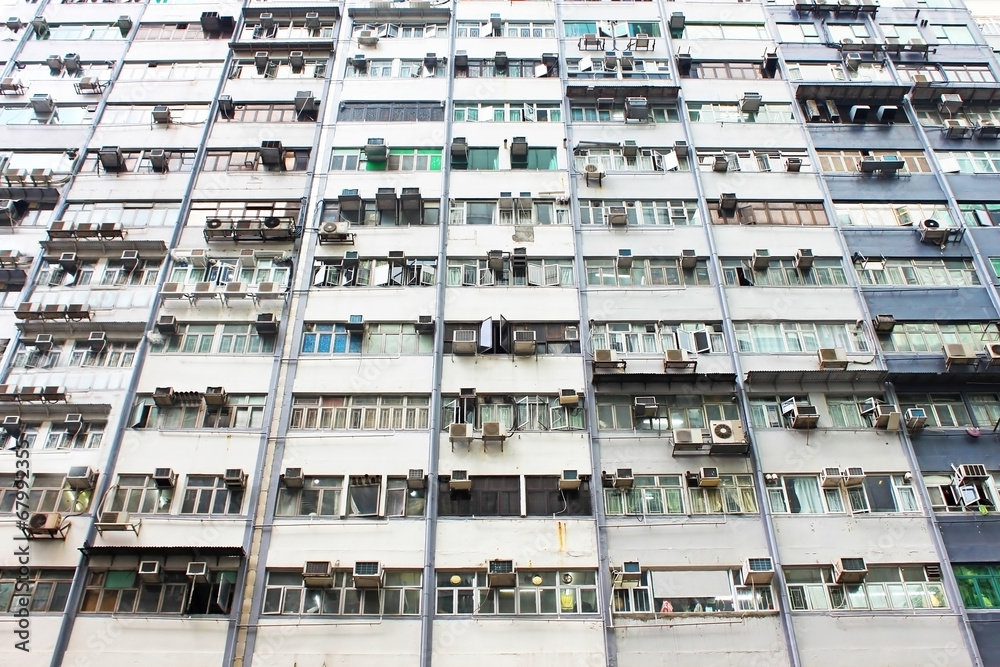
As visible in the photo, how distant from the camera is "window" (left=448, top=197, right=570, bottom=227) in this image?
1005 inches

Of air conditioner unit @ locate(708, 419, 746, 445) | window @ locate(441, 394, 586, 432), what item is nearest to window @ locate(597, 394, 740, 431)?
air conditioner unit @ locate(708, 419, 746, 445)

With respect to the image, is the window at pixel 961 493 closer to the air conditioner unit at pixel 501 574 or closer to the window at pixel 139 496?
the air conditioner unit at pixel 501 574

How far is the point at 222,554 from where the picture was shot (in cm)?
1916

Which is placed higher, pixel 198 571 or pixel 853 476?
pixel 853 476

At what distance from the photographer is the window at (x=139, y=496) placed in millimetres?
19969

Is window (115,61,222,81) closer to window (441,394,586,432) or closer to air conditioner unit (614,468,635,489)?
window (441,394,586,432)

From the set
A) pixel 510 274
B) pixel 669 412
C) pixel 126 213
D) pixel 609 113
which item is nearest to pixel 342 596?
pixel 669 412

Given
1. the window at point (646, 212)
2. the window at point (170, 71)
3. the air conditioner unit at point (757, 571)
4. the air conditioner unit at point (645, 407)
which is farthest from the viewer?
the window at point (170, 71)

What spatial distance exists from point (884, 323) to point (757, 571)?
30.3 feet

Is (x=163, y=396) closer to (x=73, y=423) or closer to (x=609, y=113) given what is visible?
(x=73, y=423)

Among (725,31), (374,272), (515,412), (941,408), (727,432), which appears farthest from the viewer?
(725,31)

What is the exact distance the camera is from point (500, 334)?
2294 centimetres

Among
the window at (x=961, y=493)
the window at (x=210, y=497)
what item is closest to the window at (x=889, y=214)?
the window at (x=961, y=493)

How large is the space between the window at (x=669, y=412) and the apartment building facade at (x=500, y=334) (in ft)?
0.30
